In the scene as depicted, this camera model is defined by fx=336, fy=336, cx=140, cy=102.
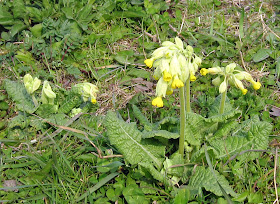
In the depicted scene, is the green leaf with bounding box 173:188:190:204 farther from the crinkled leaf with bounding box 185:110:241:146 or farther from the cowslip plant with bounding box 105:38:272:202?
the crinkled leaf with bounding box 185:110:241:146

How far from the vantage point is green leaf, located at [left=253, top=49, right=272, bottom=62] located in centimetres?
380

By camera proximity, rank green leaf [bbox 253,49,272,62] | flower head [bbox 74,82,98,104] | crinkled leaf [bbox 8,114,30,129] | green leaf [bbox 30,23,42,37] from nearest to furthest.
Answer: crinkled leaf [bbox 8,114,30,129], flower head [bbox 74,82,98,104], green leaf [bbox 253,49,272,62], green leaf [bbox 30,23,42,37]

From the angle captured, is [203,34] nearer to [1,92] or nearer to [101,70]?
[101,70]

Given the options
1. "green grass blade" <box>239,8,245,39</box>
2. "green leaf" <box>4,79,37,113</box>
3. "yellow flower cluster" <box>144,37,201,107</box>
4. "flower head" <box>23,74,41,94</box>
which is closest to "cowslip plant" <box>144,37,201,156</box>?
"yellow flower cluster" <box>144,37,201,107</box>

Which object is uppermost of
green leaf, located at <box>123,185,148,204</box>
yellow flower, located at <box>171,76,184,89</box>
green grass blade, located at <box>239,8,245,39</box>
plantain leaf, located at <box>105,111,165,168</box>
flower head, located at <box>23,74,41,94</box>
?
yellow flower, located at <box>171,76,184,89</box>

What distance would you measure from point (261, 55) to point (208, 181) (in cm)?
208

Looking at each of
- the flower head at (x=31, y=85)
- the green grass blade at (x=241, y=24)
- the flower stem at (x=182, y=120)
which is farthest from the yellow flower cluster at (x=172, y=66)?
the green grass blade at (x=241, y=24)

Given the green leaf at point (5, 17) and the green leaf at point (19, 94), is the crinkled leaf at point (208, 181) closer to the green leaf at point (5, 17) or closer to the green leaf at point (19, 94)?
the green leaf at point (19, 94)

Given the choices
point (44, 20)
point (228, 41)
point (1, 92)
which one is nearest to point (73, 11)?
point (44, 20)

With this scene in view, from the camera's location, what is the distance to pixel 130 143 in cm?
252

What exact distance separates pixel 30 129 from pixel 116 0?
6.88 ft

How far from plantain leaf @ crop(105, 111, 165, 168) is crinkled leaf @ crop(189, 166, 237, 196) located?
0.97 feet

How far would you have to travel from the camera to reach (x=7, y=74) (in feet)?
12.1

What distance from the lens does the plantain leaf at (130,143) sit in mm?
2482
